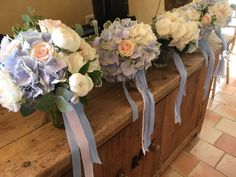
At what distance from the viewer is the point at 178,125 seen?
1.46 metres

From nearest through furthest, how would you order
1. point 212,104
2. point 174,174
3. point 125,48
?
point 125,48, point 174,174, point 212,104

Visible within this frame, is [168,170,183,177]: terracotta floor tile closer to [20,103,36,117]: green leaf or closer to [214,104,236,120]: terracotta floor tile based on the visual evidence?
[214,104,236,120]: terracotta floor tile

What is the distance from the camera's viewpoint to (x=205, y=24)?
1197mm

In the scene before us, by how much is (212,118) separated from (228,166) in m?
0.55

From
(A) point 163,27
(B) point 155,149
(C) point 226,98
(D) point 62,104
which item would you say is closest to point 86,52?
(D) point 62,104

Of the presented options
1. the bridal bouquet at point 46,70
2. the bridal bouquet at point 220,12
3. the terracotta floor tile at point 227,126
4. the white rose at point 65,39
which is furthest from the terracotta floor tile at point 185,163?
the white rose at point 65,39

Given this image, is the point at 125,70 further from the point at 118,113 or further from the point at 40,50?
the point at 40,50

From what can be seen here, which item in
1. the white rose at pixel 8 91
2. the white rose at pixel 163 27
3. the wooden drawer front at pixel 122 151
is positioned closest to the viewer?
the white rose at pixel 8 91

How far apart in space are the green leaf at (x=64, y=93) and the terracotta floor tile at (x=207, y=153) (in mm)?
1435

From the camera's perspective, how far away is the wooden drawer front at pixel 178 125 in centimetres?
123

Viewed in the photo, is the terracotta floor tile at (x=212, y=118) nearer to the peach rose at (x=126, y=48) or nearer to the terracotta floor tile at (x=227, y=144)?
the terracotta floor tile at (x=227, y=144)

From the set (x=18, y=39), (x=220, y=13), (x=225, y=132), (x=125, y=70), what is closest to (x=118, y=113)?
(x=125, y=70)

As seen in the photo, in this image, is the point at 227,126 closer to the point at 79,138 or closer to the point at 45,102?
the point at 79,138

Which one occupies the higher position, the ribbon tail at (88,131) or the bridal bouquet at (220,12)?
the bridal bouquet at (220,12)
